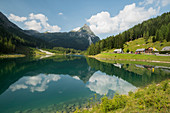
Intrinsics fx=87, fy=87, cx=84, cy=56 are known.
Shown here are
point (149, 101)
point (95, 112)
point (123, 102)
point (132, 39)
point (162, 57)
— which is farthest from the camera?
point (132, 39)

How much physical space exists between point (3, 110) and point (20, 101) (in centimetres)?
297

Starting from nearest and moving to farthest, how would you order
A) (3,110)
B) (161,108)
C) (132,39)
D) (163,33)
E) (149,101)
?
1. (161,108)
2. (149,101)
3. (3,110)
4. (163,33)
5. (132,39)

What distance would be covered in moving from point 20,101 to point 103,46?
461ft

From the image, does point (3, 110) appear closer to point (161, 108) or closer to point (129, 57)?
point (161, 108)

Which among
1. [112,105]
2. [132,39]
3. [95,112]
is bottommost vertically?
[95,112]

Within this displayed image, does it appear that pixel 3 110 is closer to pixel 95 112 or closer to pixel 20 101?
pixel 20 101

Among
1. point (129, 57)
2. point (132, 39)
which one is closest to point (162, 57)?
point (129, 57)

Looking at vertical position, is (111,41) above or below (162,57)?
above

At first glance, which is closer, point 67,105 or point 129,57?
point 67,105

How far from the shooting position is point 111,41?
467 feet

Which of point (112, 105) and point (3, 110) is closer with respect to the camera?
point (112, 105)

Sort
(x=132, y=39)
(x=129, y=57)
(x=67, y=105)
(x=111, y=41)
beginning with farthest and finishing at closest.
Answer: (x=132, y=39)
(x=111, y=41)
(x=129, y=57)
(x=67, y=105)

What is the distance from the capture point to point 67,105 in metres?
15.3

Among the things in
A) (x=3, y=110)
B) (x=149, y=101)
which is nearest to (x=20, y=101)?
(x=3, y=110)
